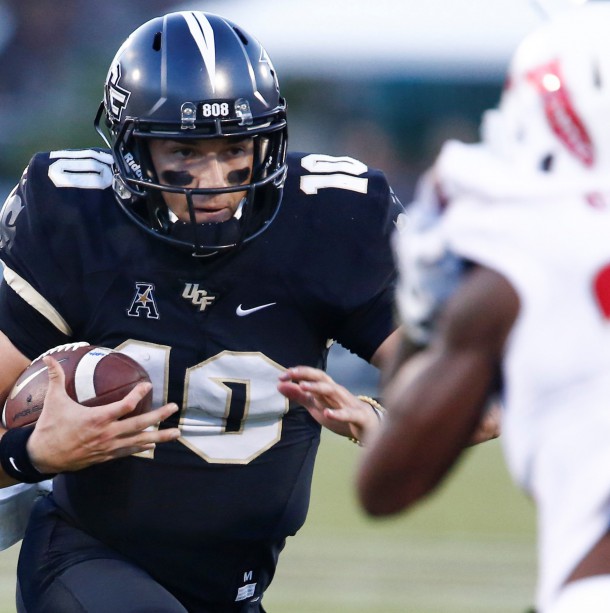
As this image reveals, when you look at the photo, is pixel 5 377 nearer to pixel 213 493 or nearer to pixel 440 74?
pixel 213 493

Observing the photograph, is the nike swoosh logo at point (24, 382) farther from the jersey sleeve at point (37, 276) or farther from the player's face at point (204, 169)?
the player's face at point (204, 169)

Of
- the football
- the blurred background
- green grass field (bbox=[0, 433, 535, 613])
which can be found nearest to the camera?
the football

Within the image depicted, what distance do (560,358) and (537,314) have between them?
0.19ft

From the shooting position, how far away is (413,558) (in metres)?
5.25

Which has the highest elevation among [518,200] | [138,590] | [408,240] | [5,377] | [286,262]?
[518,200]

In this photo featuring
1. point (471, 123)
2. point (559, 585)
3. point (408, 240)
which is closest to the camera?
point (559, 585)

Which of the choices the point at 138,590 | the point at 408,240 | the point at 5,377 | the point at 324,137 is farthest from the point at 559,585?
the point at 324,137

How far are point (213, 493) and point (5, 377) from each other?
50 cm

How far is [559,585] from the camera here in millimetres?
1479

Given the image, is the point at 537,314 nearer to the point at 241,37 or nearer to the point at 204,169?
the point at 204,169

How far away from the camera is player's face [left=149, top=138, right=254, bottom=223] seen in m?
2.71

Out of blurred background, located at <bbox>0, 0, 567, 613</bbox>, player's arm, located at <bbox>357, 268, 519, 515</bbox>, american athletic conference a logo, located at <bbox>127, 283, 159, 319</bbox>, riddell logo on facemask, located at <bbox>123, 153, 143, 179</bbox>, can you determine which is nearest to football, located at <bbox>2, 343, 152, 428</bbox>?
american athletic conference a logo, located at <bbox>127, 283, 159, 319</bbox>

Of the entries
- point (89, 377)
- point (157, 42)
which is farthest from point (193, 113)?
point (89, 377)

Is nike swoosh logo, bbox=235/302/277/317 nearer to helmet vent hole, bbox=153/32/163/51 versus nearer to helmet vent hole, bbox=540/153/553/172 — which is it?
helmet vent hole, bbox=153/32/163/51
